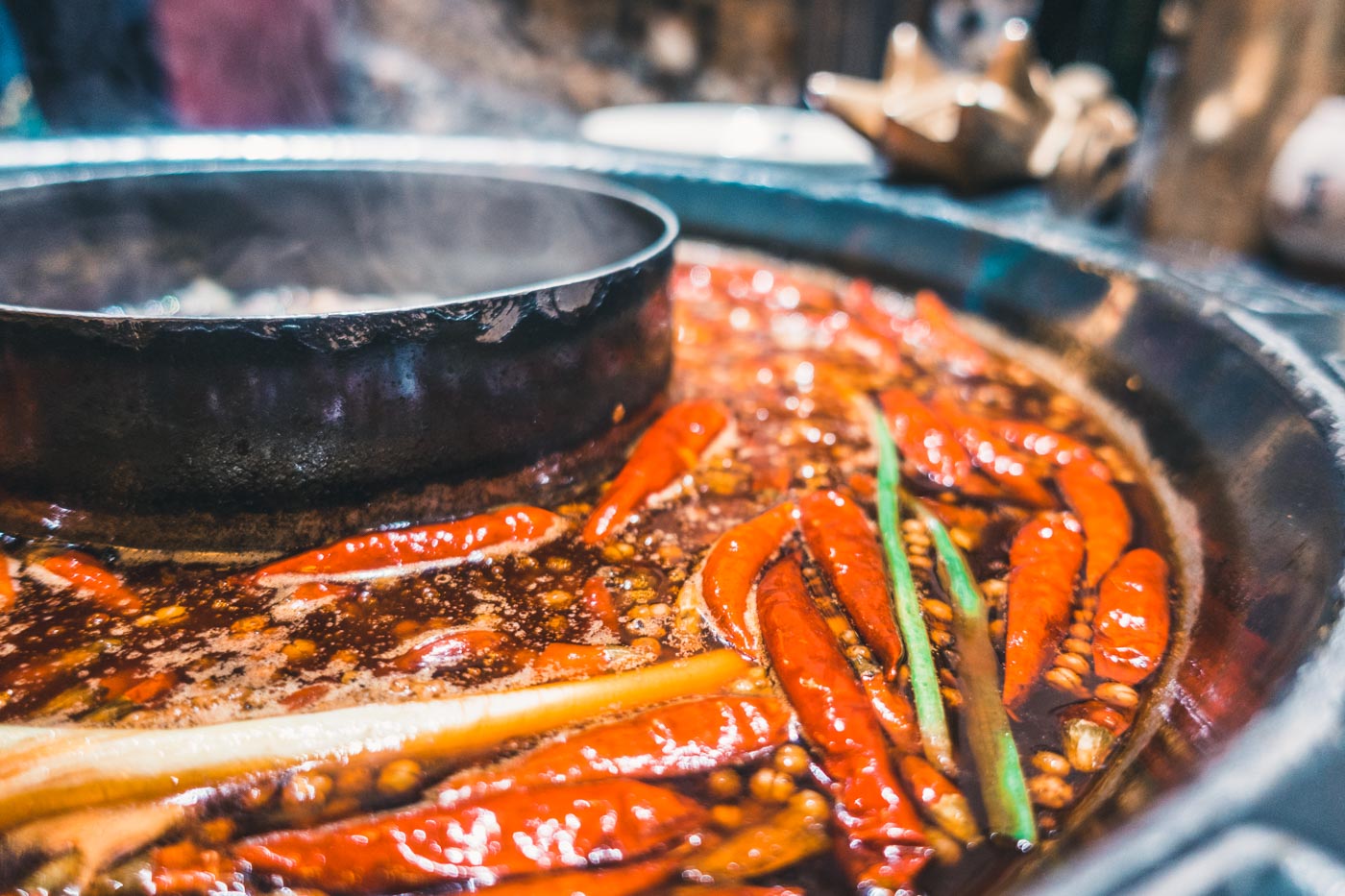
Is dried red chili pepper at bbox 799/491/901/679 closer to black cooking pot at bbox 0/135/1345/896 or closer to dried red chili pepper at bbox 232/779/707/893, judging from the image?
black cooking pot at bbox 0/135/1345/896

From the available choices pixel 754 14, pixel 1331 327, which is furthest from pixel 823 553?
pixel 754 14

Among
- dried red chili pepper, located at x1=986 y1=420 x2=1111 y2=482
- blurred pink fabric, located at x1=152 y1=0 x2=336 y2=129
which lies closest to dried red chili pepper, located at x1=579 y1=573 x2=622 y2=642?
dried red chili pepper, located at x1=986 y1=420 x2=1111 y2=482

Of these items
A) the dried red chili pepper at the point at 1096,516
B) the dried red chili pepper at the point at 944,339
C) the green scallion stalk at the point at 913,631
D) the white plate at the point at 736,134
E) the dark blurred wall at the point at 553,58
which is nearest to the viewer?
the green scallion stalk at the point at 913,631

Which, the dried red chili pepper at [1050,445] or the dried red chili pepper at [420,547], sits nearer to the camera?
the dried red chili pepper at [420,547]

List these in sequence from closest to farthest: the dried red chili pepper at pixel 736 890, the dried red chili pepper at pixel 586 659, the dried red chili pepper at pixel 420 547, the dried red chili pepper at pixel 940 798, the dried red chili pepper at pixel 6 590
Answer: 1. the dried red chili pepper at pixel 736 890
2. the dried red chili pepper at pixel 940 798
3. the dried red chili pepper at pixel 586 659
4. the dried red chili pepper at pixel 6 590
5. the dried red chili pepper at pixel 420 547

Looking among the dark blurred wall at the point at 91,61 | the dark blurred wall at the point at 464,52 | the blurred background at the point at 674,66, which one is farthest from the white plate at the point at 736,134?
the dark blurred wall at the point at 91,61

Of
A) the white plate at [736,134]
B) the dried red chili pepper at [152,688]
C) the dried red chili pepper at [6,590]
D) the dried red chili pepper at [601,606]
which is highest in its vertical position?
the white plate at [736,134]

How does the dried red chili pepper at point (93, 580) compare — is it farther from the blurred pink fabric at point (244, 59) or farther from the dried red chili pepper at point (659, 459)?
the blurred pink fabric at point (244, 59)
